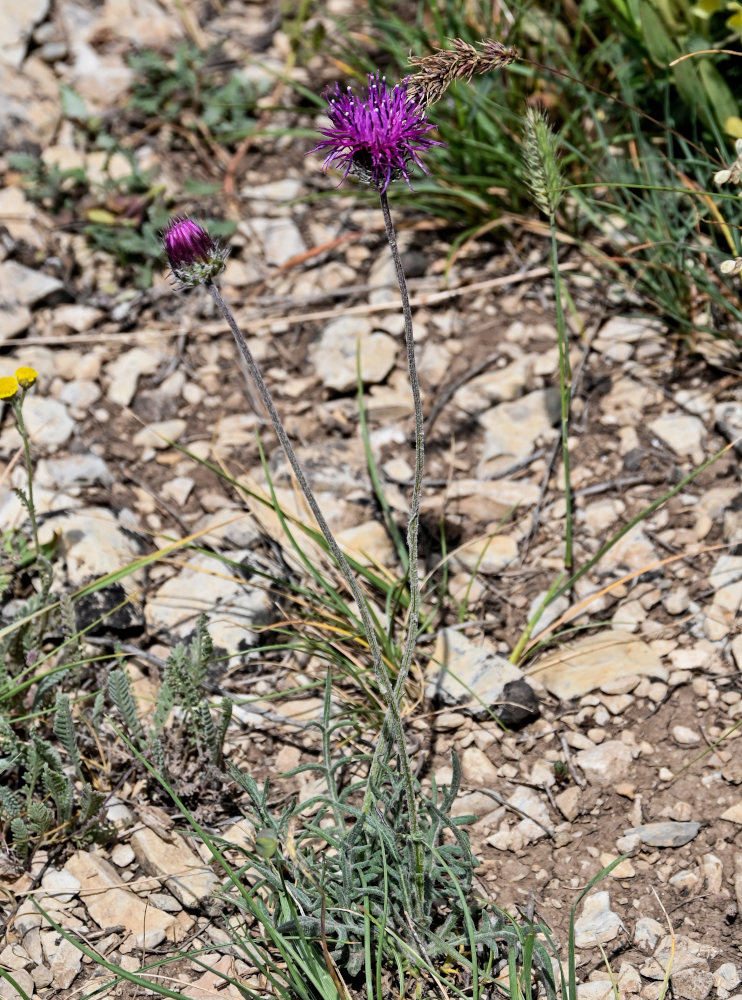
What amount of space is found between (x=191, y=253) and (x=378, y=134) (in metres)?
0.36

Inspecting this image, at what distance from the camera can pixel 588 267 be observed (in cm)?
319

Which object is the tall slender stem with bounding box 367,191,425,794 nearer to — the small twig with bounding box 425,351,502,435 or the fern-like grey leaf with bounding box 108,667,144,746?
the fern-like grey leaf with bounding box 108,667,144,746

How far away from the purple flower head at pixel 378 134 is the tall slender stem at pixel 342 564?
0.31 m

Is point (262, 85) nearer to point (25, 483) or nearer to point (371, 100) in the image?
point (25, 483)

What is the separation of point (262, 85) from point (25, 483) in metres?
2.01

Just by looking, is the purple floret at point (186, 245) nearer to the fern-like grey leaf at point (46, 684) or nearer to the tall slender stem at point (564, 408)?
the tall slender stem at point (564, 408)

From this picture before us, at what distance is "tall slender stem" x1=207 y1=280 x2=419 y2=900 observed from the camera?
4.93 ft

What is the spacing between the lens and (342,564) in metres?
1.58

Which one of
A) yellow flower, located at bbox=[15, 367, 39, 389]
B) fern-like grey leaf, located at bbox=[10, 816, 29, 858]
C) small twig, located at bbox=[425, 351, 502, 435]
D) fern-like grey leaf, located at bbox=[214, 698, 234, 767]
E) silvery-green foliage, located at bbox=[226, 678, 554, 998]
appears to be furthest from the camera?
small twig, located at bbox=[425, 351, 502, 435]

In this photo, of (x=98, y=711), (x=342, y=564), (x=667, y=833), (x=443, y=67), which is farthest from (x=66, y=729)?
(x=443, y=67)

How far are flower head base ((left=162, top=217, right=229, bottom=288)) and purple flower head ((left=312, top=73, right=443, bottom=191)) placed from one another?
0.23 m

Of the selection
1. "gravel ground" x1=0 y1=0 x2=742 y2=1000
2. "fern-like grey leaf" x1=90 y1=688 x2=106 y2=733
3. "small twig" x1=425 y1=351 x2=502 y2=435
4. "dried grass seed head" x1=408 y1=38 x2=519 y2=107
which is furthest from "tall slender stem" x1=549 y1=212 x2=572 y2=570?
"fern-like grey leaf" x1=90 y1=688 x2=106 y2=733

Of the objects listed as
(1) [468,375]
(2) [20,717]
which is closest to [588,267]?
(1) [468,375]

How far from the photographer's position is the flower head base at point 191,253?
1.54 metres
